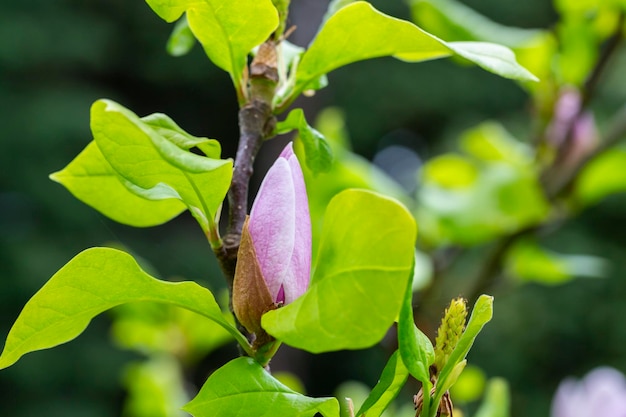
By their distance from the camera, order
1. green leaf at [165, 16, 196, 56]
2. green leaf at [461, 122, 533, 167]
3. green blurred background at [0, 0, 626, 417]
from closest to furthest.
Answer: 1. green leaf at [165, 16, 196, 56]
2. green leaf at [461, 122, 533, 167]
3. green blurred background at [0, 0, 626, 417]

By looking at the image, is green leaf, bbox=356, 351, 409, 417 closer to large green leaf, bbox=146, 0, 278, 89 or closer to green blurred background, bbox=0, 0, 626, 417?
large green leaf, bbox=146, 0, 278, 89

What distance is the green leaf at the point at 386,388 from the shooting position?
0.34 metres

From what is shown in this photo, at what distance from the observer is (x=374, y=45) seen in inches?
15.4

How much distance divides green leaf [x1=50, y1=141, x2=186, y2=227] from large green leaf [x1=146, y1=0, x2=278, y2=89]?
0.10 meters

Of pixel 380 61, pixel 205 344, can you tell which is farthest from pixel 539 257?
pixel 380 61

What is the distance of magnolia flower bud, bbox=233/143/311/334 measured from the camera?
34 cm

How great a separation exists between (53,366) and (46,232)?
1036 mm

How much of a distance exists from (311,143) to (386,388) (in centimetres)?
15

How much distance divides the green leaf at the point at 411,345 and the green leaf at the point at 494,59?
14 centimetres

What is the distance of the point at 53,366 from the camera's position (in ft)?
17.9

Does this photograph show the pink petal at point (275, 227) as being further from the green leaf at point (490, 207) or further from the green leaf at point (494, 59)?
the green leaf at point (490, 207)

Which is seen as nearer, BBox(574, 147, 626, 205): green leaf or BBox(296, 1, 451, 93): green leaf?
BBox(296, 1, 451, 93): green leaf

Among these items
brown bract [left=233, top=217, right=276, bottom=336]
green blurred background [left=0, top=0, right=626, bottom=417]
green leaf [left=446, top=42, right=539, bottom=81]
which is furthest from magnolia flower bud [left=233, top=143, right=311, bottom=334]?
green blurred background [left=0, top=0, right=626, bottom=417]

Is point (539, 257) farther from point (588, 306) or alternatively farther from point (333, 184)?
point (588, 306)
